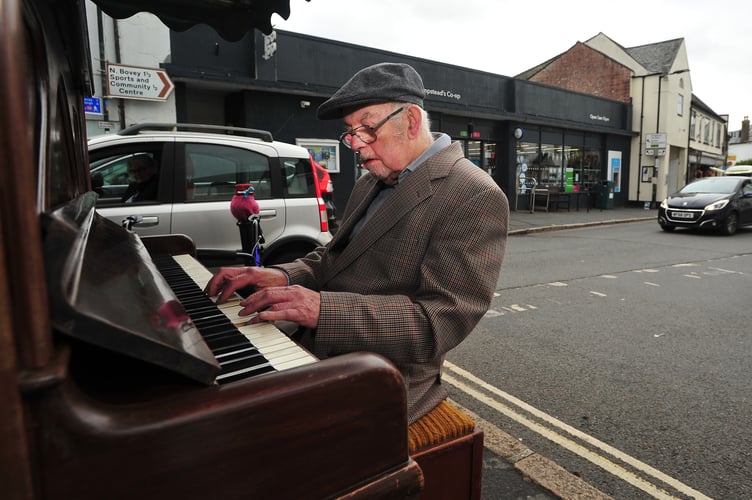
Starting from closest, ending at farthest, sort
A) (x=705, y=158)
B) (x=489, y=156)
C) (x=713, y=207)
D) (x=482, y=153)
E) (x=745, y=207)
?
(x=713, y=207) < (x=745, y=207) < (x=482, y=153) < (x=489, y=156) < (x=705, y=158)

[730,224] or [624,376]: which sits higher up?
[730,224]

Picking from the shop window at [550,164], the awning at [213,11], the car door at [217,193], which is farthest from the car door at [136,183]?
the shop window at [550,164]

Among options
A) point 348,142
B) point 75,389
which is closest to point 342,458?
point 75,389

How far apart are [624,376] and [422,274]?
9.46ft

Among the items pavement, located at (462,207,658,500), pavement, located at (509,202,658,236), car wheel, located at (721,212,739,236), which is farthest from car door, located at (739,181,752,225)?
pavement, located at (462,207,658,500)

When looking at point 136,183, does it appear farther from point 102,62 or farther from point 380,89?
point 102,62

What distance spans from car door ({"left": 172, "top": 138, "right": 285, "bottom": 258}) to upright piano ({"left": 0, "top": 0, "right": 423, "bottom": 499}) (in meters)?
3.66

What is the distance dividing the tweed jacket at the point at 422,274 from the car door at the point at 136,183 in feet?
10.6

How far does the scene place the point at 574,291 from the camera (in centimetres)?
638

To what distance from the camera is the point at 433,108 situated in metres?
15.3

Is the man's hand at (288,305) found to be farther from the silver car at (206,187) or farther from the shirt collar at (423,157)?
the silver car at (206,187)

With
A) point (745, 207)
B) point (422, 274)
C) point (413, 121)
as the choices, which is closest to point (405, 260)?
point (422, 274)

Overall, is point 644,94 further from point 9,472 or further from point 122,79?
point 9,472

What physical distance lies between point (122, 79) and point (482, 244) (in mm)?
9832
